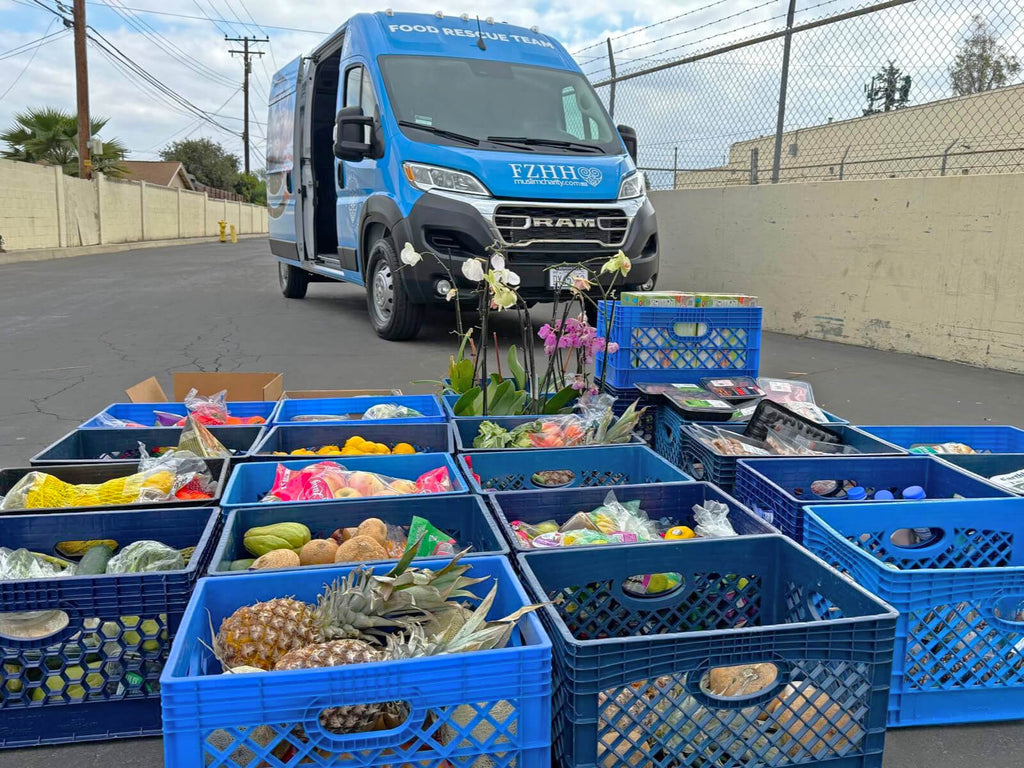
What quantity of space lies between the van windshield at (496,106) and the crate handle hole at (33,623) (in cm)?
588

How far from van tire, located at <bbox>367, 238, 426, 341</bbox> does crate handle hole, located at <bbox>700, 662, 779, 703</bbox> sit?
5961 mm

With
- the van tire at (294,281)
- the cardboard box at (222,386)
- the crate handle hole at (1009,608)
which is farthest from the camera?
the van tire at (294,281)

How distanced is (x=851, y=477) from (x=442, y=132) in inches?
214

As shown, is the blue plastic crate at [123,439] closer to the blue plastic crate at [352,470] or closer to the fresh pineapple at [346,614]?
the blue plastic crate at [352,470]

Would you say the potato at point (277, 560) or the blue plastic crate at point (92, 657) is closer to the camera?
the blue plastic crate at point (92, 657)

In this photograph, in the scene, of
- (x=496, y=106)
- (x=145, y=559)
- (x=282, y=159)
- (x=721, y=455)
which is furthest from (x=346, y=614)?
(x=282, y=159)

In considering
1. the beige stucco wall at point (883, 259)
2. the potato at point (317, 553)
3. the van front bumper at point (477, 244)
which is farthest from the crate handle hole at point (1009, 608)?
the beige stucco wall at point (883, 259)

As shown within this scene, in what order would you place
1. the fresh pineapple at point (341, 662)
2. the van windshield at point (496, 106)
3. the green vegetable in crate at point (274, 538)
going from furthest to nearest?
the van windshield at point (496, 106) → the green vegetable in crate at point (274, 538) → the fresh pineapple at point (341, 662)

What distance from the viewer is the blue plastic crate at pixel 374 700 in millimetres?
1512

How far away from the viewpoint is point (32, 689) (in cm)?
208

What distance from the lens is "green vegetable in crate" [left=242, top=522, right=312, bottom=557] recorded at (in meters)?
2.37

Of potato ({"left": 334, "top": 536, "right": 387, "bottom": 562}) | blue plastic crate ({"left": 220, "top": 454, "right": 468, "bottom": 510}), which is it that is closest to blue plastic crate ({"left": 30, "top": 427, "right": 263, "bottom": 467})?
blue plastic crate ({"left": 220, "top": 454, "right": 468, "bottom": 510})

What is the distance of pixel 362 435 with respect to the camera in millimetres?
3500

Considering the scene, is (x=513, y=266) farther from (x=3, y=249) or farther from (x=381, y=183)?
(x=3, y=249)
